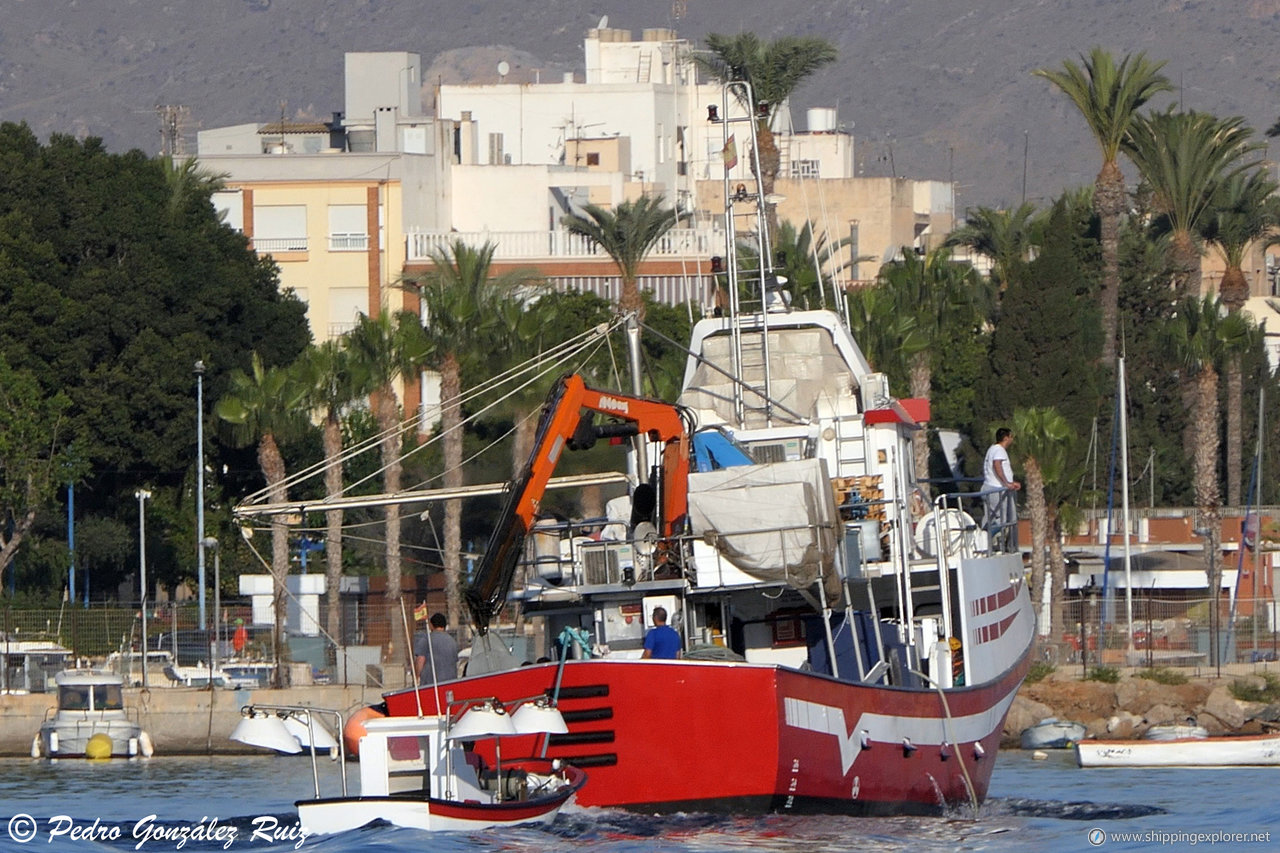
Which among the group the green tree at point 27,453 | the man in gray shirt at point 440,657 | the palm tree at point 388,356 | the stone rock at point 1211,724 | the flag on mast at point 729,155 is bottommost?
the stone rock at point 1211,724

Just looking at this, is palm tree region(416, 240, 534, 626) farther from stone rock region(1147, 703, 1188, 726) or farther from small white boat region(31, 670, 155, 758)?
stone rock region(1147, 703, 1188, 726)

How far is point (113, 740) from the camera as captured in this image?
149 ft

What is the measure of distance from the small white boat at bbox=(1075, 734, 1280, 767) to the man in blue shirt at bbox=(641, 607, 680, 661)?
62.1 feet

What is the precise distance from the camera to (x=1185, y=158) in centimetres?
6856

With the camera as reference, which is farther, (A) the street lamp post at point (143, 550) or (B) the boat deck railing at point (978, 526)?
(A) the street lamp post at point (143, 550)

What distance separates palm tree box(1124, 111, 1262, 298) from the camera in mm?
68188

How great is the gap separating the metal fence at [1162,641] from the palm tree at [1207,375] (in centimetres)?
528

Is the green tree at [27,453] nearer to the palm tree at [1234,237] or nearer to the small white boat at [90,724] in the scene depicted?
the small white boat at [90,724]

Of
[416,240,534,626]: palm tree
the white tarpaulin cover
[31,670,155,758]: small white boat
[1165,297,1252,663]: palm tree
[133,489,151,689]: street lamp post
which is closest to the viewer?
the white tarpaulin cover

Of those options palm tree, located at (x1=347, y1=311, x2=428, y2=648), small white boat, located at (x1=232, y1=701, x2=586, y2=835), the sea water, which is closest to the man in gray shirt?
small white boat, located at (x1=232, y1=701, x2=586, y2=835)

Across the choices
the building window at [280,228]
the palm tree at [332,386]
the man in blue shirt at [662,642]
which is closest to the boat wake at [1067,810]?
the man in blue shirt at [662,642]

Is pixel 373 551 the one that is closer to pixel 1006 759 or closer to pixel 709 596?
pixel 1006 759

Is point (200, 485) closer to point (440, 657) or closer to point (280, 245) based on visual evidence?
point (280, 245)

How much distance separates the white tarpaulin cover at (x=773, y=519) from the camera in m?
25.8
